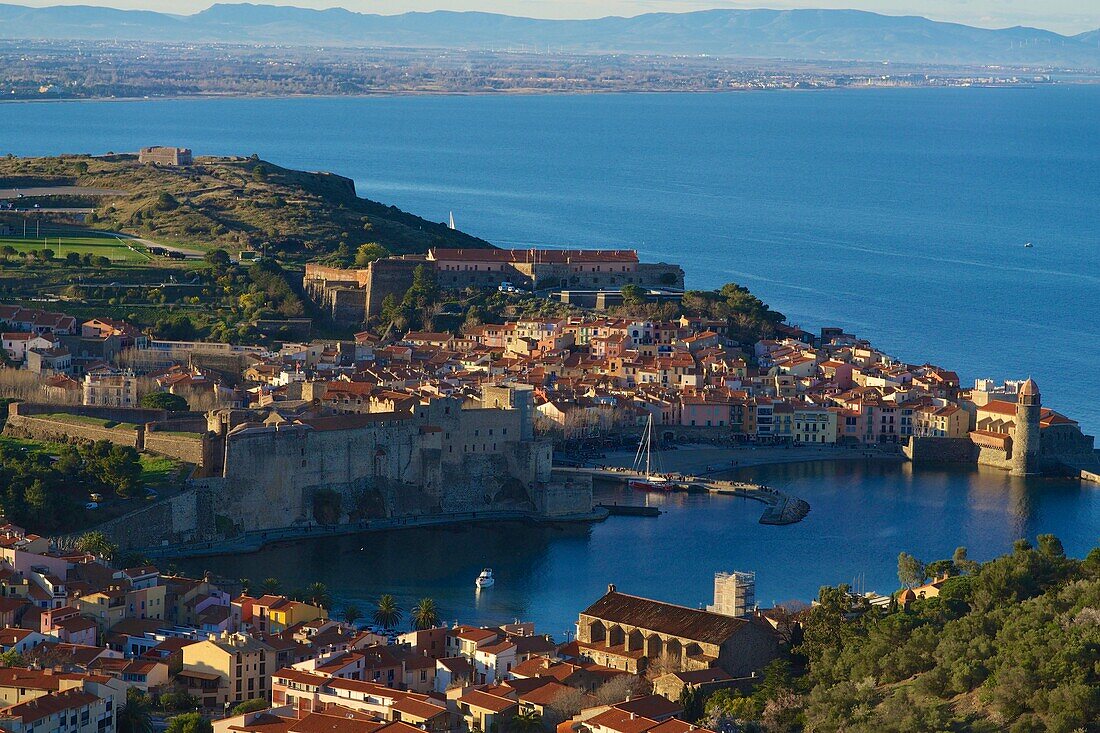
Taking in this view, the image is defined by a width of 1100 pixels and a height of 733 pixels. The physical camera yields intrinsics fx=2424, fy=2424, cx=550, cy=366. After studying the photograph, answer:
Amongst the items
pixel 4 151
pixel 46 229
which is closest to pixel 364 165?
pixel 4 151

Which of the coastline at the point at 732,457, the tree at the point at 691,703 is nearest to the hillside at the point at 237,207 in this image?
the coastline at the point at 732,457

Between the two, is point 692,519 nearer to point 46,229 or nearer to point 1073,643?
point 1073,643

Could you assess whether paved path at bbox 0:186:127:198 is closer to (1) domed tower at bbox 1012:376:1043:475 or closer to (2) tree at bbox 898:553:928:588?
(1) domed tower at bbox 1012:376:1043:475

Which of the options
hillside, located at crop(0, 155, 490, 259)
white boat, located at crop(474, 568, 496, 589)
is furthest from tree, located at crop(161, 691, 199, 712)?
hillside, located at crop(0, 155, 490, 259)

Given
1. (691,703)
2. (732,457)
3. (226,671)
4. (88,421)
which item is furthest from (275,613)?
(732,457)

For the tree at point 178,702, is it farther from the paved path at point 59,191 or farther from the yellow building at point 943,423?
the paved path at point 59,191

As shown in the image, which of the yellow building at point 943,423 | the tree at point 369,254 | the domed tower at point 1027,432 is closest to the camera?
the domed tower at point 1027,432

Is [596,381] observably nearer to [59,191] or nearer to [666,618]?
[666,618]
